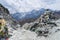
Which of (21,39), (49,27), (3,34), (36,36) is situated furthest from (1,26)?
(49,27)

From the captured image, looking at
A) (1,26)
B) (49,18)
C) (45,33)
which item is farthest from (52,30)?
(1,26)

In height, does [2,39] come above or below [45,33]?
above

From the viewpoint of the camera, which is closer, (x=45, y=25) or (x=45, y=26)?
(x=45, y=26)

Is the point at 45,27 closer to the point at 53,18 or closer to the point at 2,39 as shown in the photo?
the point at 53,18

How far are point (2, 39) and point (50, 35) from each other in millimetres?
6909

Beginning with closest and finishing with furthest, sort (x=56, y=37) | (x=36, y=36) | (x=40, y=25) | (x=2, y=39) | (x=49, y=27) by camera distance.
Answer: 1. (x=2, y=39)
2. (x=56, y=37)
3. (x=36, y=36)
4. (x=49, y=27)
5. (x=40, y=25)

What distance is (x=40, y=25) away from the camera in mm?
19156

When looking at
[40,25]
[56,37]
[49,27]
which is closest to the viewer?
[56,37]

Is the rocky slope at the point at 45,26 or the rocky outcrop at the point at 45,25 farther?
the rocky outcrop at the point at 45,25

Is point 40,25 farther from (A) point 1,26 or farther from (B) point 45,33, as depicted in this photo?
(A) point 1,26

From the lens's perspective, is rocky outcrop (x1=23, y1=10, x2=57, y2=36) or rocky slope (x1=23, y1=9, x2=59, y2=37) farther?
rocky outcrop (x1=23, y1=10, x2=57, y2=36)

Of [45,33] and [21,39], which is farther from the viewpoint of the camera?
[45,33]

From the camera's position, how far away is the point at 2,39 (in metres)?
9.70

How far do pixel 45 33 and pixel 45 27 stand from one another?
4.32 feet
